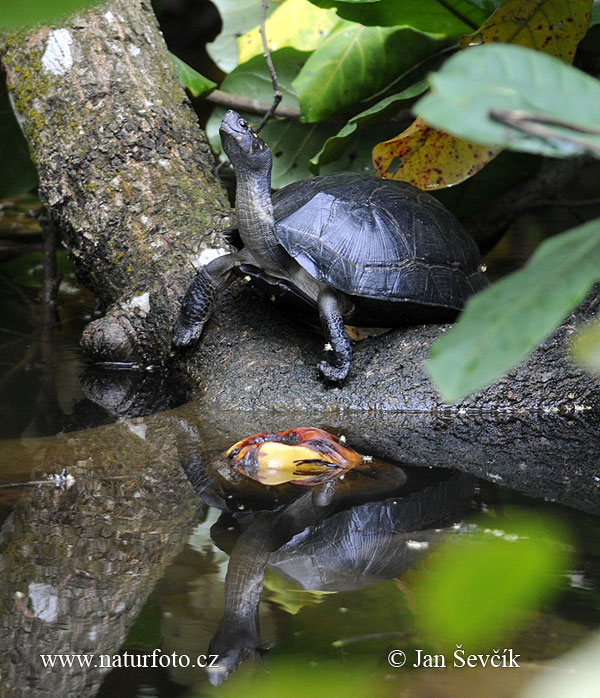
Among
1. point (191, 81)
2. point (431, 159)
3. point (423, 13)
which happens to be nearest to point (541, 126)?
point (431, 159)

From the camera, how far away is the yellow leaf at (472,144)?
9.10 feet

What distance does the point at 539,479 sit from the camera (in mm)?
1702

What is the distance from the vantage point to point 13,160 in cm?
384

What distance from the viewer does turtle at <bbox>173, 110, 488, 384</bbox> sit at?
7.59 ft

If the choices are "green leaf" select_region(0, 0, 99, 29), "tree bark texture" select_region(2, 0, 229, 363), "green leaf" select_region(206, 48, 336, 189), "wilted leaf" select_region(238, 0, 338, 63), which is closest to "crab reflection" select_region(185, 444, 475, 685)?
"green leaf" select_region(0, 0, 99, 29)

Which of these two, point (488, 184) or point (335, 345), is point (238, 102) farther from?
point (335, 345)

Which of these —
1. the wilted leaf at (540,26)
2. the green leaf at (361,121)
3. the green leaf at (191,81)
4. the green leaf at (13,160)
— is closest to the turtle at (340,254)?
the green leaf at (361,121)

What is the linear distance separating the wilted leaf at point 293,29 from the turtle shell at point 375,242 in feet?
5.38

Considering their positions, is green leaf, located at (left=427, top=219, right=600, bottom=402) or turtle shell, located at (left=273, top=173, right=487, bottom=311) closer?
green leaf, located at (left=427, top=219, right=600, bottom=402)

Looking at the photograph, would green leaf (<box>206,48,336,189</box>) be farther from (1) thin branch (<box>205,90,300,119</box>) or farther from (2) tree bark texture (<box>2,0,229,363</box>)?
(2) tree bark texture (<box>2,0,229,363</box>)

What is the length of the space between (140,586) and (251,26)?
12.3 ft

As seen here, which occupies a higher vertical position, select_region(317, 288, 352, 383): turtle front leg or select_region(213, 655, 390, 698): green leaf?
select_region(213, 655, 390, 698): green leaf

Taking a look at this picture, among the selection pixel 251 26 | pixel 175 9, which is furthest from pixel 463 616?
pixel 175 9

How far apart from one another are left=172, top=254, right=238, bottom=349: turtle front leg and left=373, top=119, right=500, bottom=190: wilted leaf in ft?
2.59
